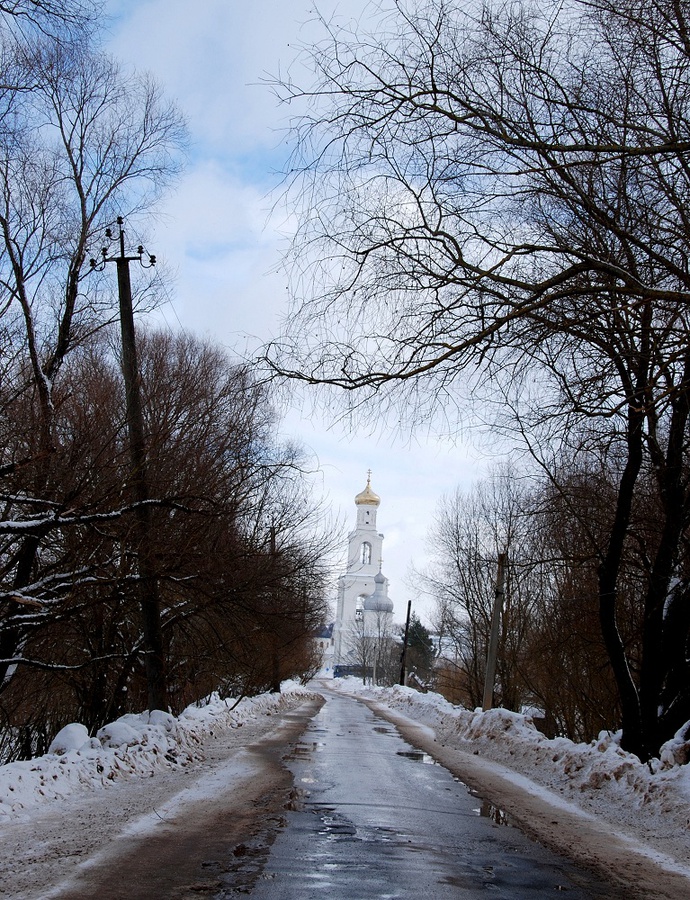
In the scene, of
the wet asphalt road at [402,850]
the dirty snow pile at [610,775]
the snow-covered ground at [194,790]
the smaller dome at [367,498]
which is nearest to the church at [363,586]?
the smaller dome at [367,498]

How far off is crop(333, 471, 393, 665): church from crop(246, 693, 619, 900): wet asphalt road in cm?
10067

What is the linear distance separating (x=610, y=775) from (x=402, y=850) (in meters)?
6.03

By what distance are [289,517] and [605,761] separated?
12.9 meters

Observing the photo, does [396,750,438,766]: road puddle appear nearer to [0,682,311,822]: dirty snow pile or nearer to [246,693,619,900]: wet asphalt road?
[246,693,619,900]: wet asphalt road

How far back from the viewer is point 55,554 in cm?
1360

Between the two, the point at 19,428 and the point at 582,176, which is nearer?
the point at 582,176

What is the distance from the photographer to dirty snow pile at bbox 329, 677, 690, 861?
31.3 ft

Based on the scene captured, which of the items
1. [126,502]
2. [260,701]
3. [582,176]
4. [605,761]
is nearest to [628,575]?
[605,761]

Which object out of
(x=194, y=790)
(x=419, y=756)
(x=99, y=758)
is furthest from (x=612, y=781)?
(x=99, y=758)

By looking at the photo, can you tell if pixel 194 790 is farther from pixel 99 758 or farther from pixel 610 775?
pixel 610 775

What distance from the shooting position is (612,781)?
38.8 ft

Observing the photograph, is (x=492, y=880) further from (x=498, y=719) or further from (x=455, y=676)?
(x=455, y=676)

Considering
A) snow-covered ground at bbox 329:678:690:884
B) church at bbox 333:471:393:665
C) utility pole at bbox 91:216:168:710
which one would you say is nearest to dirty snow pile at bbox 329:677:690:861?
snow-covered ground at bbox 329:678:690:884

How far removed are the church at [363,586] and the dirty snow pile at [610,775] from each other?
3664 inches
